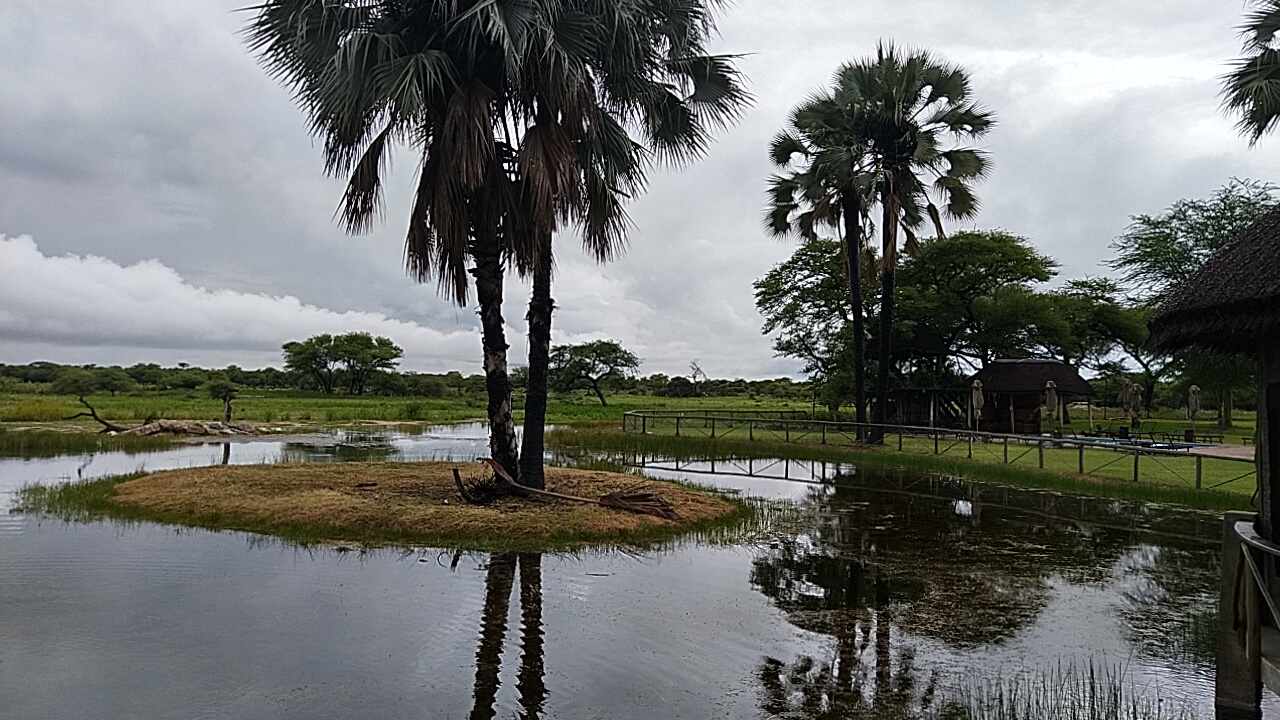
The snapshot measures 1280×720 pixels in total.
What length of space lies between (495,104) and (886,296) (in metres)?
16.7

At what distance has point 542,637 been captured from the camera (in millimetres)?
6586

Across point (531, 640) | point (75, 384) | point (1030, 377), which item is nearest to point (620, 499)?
point (531, 640)

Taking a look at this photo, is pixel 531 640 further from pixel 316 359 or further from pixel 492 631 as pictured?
pixel 316 359

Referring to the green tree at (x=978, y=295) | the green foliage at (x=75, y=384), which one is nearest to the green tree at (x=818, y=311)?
the green tree at (x=978, y=295)

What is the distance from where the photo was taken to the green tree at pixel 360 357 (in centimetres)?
7736

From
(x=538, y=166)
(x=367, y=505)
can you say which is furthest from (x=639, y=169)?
(x=367, y=505)

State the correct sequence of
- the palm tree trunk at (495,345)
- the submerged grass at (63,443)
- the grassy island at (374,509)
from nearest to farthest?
the grassy island at (374,509) → the palm tree trunk at (495,345) → the submerged grass at (63,443)

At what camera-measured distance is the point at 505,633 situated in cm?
665

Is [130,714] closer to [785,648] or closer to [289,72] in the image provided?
[785,648]

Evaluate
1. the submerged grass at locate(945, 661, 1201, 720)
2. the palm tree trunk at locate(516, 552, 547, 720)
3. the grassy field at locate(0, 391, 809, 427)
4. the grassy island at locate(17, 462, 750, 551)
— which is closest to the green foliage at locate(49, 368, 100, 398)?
the grassy field at locate(0, 391, 809, 427)

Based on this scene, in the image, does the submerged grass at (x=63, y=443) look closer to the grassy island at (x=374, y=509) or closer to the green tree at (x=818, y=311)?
the grassy island at (x=374, y=509)

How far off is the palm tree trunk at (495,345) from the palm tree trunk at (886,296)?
1450 cm

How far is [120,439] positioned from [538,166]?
21607 millimetres

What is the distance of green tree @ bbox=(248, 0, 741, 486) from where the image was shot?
36.3 ft
